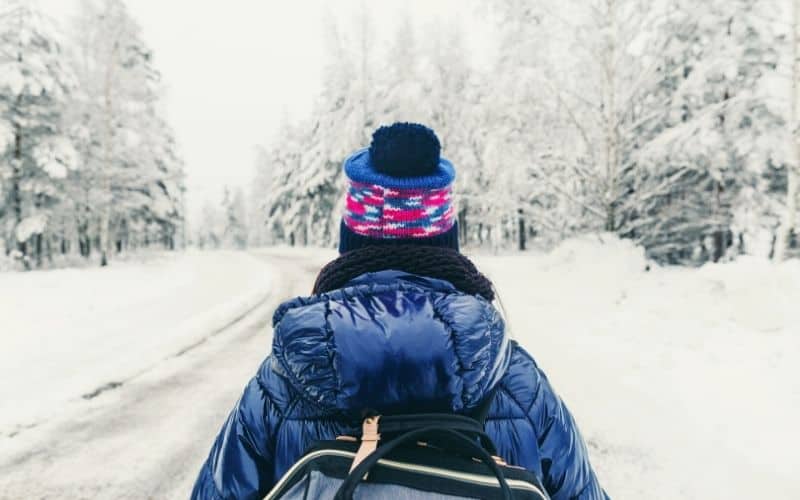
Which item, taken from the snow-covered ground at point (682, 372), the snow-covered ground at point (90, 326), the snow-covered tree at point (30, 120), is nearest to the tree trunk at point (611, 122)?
the snow-covered ground at point (682, 372)

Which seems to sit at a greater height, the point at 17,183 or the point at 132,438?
the point at 17,183

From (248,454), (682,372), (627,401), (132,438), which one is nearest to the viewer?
(248,454)

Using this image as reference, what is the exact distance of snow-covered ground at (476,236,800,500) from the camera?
12.3ft

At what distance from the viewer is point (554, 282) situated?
1302 cm

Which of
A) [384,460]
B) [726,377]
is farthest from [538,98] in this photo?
[384,460]

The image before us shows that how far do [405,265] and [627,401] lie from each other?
4782 mm

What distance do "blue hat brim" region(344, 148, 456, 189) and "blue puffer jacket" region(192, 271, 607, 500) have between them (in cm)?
30

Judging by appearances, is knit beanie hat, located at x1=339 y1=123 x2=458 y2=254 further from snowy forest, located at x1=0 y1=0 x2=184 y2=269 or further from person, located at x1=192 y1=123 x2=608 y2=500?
snowy forest, located at x1=0 y1=0 x2=184 y2=269

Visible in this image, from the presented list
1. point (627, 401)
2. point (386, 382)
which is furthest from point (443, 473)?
point (627, 401)

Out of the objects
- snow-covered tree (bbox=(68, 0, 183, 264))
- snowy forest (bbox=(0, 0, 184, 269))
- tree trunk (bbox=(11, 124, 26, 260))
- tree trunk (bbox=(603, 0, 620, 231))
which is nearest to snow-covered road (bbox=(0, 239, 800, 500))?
tree trunk (bbox=(603, 0, 620, 231))

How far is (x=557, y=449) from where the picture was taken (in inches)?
49.4

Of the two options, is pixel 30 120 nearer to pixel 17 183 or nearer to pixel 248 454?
pixel 17 183

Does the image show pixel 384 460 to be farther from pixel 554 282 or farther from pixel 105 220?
pixel 105 220

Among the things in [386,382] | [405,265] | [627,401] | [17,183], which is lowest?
[627,401]
